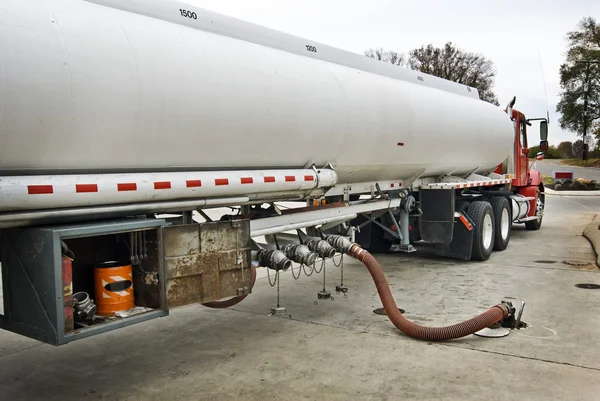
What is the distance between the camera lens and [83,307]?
13.9 feet

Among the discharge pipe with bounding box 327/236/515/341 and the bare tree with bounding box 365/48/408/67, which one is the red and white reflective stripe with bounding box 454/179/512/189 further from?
the bare tree with bounding box 365/48/408/67

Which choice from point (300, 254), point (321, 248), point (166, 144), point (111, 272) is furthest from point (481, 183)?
point (111, 272)

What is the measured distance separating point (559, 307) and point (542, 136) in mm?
7531

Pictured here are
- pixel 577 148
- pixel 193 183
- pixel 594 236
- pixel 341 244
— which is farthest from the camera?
pixel 577 148

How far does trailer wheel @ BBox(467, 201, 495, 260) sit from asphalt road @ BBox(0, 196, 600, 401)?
187 cm

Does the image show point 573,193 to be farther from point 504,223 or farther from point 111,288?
point 111,288

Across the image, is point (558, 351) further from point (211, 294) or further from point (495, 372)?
point (211, 294)

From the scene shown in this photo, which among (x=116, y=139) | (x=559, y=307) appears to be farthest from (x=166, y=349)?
(x=559, y=307)

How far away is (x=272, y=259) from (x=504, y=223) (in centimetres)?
757

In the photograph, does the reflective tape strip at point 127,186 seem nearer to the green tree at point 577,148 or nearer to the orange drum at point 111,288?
the orange drum at point 111,288

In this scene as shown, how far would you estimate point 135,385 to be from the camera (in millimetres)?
5098

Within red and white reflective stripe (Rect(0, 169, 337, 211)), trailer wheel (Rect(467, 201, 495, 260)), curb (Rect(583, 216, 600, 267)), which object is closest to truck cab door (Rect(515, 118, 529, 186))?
curb (Rect(583, 216, 600, 267))

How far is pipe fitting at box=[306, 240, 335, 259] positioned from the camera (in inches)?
269

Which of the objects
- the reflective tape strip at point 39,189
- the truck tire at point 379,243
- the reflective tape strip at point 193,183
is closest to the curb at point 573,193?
the truck tire at point 379,243
